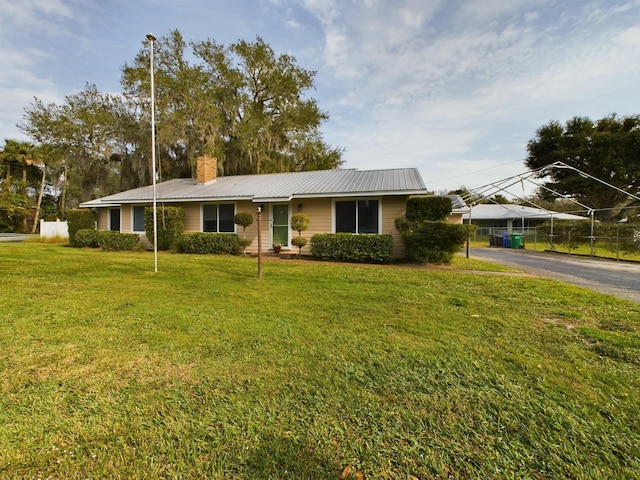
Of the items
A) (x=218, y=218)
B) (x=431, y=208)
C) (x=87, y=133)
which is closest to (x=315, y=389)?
(x=431, y=208)

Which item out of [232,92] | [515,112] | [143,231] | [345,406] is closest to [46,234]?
[143,231]

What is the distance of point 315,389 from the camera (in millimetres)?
2314

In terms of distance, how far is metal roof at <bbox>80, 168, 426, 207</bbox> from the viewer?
10531mm

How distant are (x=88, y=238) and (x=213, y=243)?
21.8 ft

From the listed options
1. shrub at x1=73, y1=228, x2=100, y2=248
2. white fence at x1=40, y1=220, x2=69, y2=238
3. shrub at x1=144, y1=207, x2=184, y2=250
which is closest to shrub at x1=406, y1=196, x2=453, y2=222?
shrub at x1=144, y1=207, x2=184, y2=250

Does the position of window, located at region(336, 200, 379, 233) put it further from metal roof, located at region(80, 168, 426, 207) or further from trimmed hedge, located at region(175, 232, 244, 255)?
trimmed hedge, located at region(175, 232, 244, 255)

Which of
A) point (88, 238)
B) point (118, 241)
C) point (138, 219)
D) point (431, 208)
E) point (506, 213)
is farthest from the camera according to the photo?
point (506, 213)

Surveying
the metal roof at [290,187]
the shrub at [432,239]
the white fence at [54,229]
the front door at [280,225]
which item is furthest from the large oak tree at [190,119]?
the shrub at [432,239]

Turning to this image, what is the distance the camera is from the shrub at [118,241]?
494 inches

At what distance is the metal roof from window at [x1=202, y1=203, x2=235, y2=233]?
22.7 inches

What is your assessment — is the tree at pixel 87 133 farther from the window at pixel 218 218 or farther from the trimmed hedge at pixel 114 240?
the window at pixel 218 218

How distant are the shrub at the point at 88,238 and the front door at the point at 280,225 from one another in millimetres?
8210

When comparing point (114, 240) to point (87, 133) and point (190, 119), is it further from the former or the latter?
point (87, 133)

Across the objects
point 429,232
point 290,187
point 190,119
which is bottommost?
point 429,232
